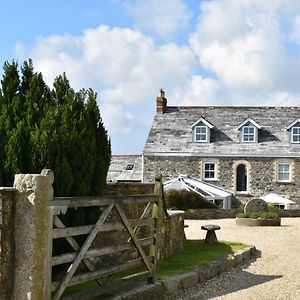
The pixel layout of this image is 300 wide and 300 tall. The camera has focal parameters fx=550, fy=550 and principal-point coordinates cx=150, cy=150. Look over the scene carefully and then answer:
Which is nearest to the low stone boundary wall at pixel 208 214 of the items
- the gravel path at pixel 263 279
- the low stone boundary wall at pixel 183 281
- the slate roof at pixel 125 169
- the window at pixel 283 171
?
the window at pixel 283 171

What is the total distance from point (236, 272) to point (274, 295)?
2.39m

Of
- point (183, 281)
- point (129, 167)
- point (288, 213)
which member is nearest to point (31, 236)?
point (183, 281)

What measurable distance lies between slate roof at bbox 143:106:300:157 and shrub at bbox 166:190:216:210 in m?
8.19

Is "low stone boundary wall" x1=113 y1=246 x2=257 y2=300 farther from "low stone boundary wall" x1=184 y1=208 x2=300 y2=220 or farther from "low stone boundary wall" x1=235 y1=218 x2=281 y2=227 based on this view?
"low stone boundary wall" x1=184 y1=208 x2=300 y2=220

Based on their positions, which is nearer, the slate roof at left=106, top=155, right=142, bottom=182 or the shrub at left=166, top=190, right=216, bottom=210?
the shrub at left=166, top=190, right=216, bottom=210

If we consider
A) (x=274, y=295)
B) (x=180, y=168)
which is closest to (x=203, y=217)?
(x=180, y=168)

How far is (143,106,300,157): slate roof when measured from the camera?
38.3m

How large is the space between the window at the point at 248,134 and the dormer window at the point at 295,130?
2520mm

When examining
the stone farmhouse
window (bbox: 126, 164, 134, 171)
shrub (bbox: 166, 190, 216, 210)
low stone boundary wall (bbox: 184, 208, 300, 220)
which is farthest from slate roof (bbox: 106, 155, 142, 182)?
low stone boundary wall (bbox: 184, 208, 300, 220)

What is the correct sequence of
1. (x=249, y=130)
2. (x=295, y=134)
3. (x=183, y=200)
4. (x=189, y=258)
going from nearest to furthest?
(x=189, y=258), (x=183, y=200), (x=295, y=134), (x=249, y=130)

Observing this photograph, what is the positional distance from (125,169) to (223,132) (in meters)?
11.5

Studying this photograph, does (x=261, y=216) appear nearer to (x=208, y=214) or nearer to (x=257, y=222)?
(x=257, y=222)

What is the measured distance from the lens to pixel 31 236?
6176 millimetres

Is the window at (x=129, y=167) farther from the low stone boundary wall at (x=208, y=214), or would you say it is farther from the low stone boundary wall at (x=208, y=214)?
the low stone boundary wall at (x=208, y=214)
